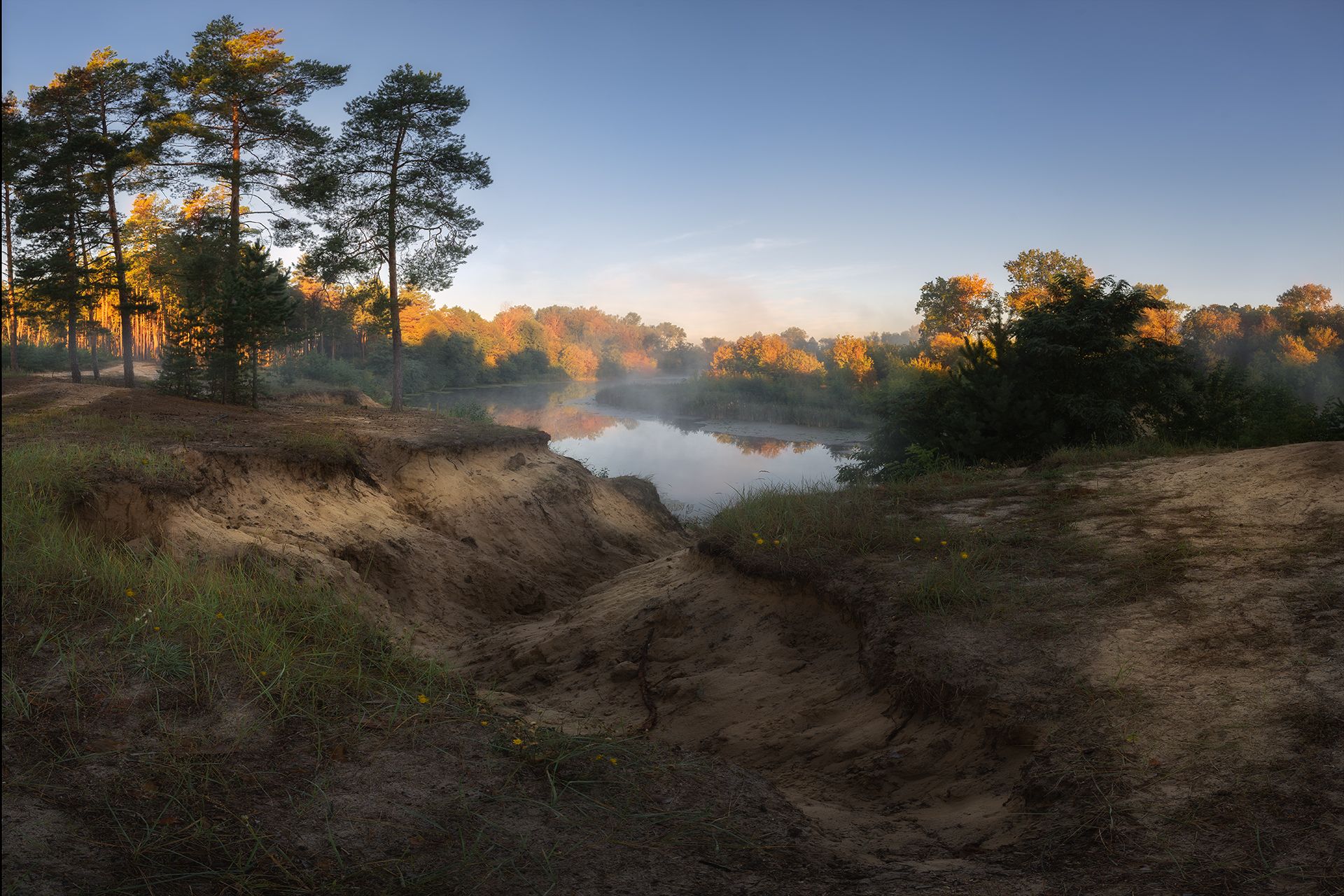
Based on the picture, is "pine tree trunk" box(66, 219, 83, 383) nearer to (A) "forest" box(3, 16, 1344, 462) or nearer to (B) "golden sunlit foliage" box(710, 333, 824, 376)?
(A) "forest" box(3, 16, 1344, 462)

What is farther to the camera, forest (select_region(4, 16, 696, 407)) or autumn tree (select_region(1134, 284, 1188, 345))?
autumn tree (select_region(1134, 284, 1188, 345))

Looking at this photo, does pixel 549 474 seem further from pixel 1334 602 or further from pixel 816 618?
pixel 1334 602

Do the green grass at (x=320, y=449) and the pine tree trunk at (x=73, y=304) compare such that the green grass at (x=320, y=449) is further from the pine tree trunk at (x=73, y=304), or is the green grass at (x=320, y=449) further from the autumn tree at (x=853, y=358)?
the autumn tree at (x=853, y=358)

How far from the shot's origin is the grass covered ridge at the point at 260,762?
8.75ft

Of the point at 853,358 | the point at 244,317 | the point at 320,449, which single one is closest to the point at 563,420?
the point at 853,358

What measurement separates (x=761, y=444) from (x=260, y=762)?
37.3 metres

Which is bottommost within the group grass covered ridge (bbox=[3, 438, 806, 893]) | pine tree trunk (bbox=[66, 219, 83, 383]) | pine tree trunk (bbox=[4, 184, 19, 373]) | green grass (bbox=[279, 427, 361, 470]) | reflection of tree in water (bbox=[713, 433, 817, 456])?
reflection of tree in water (bbox=[713, 433, 817, 456])

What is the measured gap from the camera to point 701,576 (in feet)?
28.0

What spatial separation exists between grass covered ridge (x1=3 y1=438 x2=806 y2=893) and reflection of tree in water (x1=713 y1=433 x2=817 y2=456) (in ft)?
108

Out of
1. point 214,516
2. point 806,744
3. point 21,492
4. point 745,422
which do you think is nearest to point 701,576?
point 806,744

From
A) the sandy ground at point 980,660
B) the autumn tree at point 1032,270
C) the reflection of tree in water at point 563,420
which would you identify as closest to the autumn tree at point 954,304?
the autumn tree at point 1032,270

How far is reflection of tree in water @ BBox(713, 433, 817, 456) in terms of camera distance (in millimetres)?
37656

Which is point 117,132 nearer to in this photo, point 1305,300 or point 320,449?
point 320,449

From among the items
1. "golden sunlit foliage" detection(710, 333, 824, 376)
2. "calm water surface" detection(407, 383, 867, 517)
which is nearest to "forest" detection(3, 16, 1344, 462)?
"calm water surface" detection(407, 383, 867, 517)
